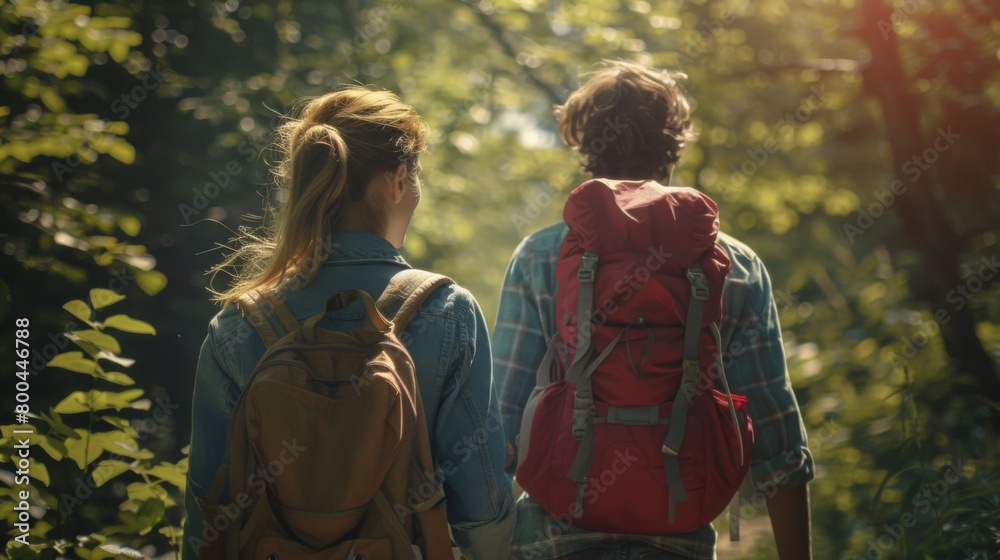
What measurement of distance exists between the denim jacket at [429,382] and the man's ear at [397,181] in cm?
12

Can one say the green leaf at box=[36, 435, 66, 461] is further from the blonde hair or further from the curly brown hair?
the curly brown hair

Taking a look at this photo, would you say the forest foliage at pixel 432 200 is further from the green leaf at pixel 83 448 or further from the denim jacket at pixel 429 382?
the denim jacket at pixel 429 382

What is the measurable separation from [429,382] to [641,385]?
50cm

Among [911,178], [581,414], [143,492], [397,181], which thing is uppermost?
[397,181]

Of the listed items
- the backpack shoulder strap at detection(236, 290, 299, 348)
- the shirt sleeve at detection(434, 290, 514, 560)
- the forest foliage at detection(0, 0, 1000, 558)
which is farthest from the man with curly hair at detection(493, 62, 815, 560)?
the forest foliage at detection(0, 0, 1000, 558)

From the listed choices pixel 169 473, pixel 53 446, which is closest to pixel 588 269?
pixel 169 473

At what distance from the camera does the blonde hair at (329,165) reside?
201cm

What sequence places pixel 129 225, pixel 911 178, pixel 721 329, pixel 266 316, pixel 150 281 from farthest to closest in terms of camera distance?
pixel 911 178 < pixel 129 225 < pixel 150 281 < pixel 721 329 < pixel 266 316

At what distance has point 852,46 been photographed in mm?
6805

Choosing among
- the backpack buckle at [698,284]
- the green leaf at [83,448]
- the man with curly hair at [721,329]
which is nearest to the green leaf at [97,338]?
the green leaf at [83,448]

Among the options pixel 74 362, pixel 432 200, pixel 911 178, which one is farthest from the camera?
pixel 432 200

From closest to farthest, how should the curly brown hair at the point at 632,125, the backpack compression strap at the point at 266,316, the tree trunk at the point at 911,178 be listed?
the backpack compression strap at the point at 266,316
the curly brown hair at the point at 632,125
the tree trunk at the point at 911,178

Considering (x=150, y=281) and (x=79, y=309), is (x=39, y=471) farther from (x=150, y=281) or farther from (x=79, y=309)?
(x=150, y=281)

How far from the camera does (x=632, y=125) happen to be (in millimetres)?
2492
